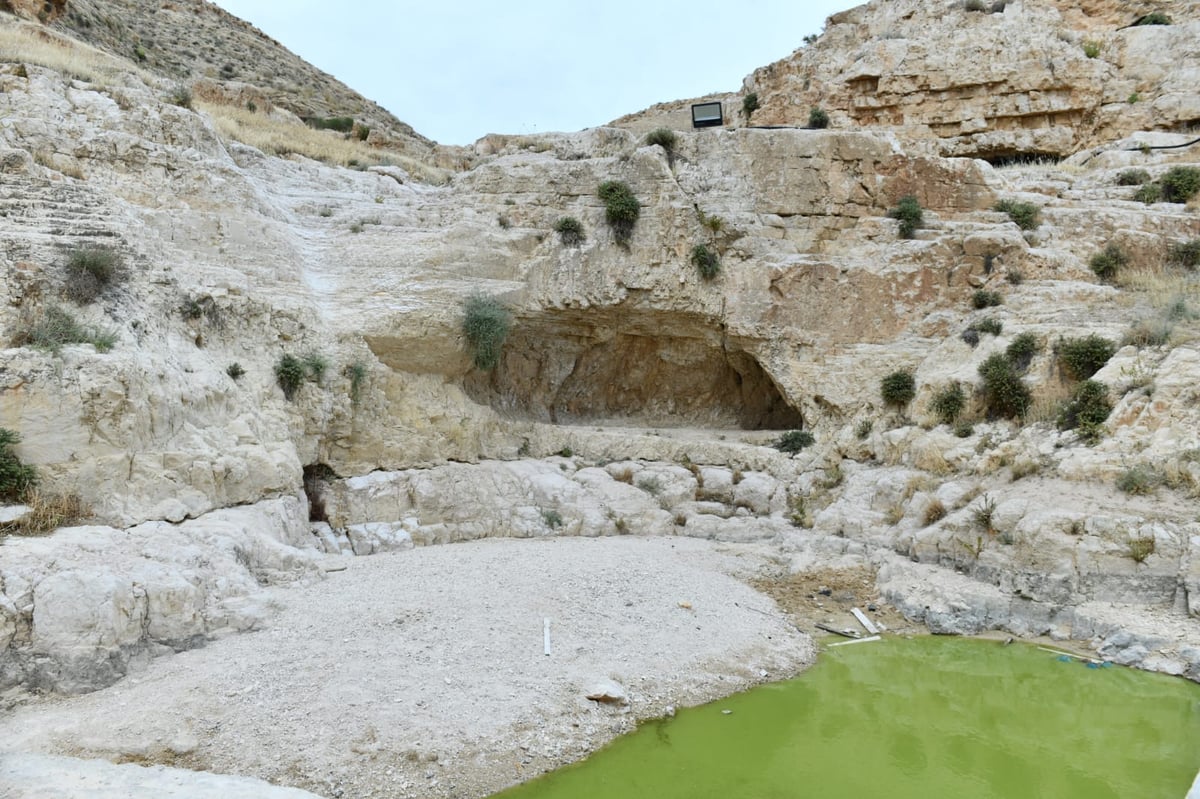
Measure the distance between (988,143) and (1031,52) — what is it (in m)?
3.47

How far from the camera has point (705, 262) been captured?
768 inches

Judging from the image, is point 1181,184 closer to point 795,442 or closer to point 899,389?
point 899,389

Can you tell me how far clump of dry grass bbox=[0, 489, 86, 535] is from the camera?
343 inches

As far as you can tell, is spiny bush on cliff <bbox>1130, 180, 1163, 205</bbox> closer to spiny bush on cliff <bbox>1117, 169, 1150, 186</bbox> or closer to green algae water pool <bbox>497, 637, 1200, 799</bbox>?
spiny bush on cliff <bbox>1117, 169, 1150, 186</bbox>

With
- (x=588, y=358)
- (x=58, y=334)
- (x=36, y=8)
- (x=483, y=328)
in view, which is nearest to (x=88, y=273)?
(x=58, y=334)

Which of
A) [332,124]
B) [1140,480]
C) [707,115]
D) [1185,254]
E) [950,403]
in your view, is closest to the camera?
[1140,480]

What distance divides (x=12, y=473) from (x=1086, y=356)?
17.8 metres

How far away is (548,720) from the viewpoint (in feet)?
25.1

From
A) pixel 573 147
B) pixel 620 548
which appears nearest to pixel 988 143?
pixel 573 147

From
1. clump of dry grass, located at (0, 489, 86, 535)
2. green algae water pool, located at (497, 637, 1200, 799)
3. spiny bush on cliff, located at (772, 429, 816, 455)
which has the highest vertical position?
clump of dry grass, located at (0, 489, 86, 535)

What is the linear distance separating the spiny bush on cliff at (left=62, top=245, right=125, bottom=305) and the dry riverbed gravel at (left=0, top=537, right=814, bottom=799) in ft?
19.5

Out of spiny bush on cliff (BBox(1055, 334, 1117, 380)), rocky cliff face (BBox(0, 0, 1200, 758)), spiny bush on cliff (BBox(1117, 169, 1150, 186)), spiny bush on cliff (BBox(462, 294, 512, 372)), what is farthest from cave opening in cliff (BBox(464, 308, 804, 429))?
spiny bush on cliff (BBox(1117, 169, 1150, 186))

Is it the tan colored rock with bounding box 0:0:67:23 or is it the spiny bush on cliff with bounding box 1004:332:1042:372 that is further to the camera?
the tan colored rock with bounding box 0:0:67:23

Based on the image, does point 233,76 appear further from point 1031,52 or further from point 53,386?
point 1031,52
